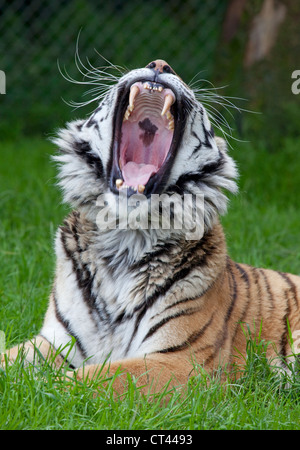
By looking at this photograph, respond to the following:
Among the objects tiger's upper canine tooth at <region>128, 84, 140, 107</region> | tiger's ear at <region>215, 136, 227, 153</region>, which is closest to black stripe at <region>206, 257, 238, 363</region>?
tiger's ear at <region>215, 136, 227, 153</region>

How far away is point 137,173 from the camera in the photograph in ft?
10.8

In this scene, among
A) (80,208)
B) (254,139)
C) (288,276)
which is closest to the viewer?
(80,208)

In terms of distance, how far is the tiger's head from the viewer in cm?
324

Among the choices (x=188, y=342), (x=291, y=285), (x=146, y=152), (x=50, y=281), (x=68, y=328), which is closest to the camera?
(x=188, y=342)

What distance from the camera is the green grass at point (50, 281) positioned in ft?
8.31

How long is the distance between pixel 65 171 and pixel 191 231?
2.14 ft

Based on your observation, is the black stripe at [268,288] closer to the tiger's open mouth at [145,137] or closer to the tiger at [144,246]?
the tiger at [144,246]

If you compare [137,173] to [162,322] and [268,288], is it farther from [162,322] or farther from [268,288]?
[268,288]

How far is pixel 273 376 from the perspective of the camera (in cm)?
313

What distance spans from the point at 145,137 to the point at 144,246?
59cm

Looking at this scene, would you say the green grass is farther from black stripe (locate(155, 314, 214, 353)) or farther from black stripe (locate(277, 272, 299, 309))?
black stripe (locate(277, 272, 299, 309))

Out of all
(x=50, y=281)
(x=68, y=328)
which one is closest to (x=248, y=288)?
(x=68, y=328)

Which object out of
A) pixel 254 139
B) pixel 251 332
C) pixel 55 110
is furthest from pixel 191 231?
pixel 55 110
